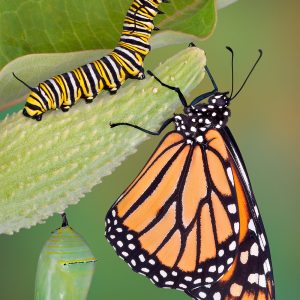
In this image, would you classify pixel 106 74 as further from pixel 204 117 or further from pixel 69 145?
pixel 204 117

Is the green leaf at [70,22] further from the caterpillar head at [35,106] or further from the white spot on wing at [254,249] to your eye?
the white spot on wing at [254,249]

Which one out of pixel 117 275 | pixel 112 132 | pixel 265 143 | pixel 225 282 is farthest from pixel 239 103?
pixel 112 132

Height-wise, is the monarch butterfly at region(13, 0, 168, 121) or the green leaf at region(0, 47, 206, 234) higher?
the monarch butterfly at region(13, 0, 168, 121)

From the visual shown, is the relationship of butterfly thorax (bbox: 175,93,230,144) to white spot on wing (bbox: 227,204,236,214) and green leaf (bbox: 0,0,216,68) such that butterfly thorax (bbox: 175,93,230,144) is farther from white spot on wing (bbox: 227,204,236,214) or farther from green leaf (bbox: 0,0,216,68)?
green leaf (bbox: 0,0,216,68)

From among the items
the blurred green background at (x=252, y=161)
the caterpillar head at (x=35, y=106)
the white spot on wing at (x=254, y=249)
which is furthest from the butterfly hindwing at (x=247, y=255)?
the blurred green background at (x=252, y=161)

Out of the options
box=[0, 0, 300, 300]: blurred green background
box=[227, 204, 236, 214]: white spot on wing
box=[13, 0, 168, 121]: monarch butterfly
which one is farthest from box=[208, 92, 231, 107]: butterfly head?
box=[0, 0, 300, 300]: blurred green background

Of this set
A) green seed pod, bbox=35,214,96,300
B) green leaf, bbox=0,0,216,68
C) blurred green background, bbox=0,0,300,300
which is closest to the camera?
green leaf, bbox=0,0,216,68

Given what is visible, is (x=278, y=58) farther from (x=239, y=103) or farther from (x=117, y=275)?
(x=117, y=275)
